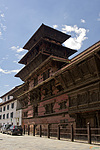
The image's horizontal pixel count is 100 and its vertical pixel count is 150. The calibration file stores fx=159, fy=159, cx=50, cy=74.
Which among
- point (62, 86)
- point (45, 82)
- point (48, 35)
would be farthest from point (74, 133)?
point (48, 35)

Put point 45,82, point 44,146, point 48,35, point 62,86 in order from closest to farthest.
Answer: point 44,146 → point 62,86 → point 45,82 → point 48,35

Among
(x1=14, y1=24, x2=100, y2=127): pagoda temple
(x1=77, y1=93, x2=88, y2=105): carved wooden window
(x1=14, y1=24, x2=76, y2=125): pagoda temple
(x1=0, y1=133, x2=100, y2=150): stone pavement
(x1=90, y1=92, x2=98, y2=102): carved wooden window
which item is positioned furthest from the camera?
(x1=14, y1=24, x2=76, y2=125): pagoda temple

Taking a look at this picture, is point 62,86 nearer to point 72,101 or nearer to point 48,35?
point 72,101

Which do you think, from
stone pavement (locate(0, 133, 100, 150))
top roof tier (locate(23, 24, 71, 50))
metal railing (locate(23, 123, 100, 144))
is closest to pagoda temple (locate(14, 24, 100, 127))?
top roof tier (locate(23, 24, 71, 50))

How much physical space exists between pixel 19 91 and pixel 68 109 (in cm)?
2114

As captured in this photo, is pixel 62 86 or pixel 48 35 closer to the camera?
pixel 62 86

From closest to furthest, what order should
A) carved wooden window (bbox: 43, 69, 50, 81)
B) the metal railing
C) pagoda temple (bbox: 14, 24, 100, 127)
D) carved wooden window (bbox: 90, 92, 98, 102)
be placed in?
the metal railing, carved wooden window (bbox: 90, 92, 98, 102), pagoda temple (bbox: 14, 24, 100, 127), carved wooden window (bbox: 43, 69, 50, 81)

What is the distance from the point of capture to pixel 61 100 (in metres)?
19.2

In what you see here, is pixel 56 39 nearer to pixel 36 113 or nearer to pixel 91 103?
pixel 36 113

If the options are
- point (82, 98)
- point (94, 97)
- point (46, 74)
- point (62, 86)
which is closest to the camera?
point (94, 97)

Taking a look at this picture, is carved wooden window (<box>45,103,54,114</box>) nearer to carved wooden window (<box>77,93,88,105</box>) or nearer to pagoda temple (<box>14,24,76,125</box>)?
pagoda temple (<box>14,24,76,125</box>)

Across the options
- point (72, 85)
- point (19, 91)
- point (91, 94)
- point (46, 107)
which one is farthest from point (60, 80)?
point (19, 91)

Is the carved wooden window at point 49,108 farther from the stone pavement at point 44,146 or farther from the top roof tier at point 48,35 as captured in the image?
the top roof tier at point 48,35

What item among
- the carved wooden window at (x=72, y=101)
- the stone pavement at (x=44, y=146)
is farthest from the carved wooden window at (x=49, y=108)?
the stone pavement at (x=44, y=146)
